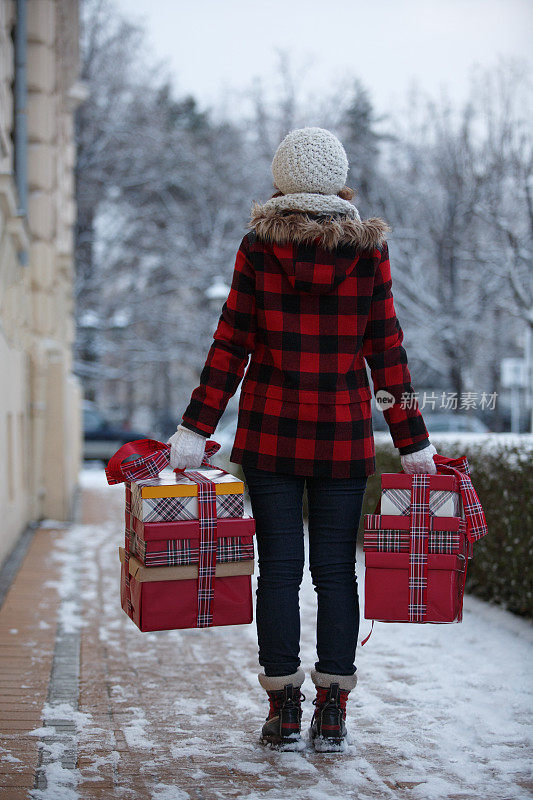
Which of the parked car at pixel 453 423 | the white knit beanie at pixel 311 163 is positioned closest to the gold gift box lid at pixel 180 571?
the white knit beanie at pixel 311 163

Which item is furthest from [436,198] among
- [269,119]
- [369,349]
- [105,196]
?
[369,349]

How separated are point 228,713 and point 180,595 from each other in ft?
2.55

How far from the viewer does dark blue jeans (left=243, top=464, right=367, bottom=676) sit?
9.12 ft

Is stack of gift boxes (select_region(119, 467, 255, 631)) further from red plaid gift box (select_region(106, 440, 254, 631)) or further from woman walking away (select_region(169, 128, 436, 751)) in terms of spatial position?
woman walking away (select_region(169, 128, 436, 751))

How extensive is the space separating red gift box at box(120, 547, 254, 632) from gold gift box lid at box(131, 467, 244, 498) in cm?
21

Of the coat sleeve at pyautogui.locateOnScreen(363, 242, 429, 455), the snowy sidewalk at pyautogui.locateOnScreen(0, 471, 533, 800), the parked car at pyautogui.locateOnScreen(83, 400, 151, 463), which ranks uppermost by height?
the coat sleeve at pyautogui.locateOnScreen(363, 242, 429, 455)

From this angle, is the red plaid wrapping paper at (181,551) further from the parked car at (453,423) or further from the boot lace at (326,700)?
the parked car at (453,423)

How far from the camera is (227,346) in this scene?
2775 mm

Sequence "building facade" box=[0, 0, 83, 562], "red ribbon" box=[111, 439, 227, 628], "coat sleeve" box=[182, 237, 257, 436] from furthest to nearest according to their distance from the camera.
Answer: "building facade" box=[0, 0, 83, 562], "coat sleeve" box=[182, 237, 257, 436], "red ribbon" box=[111, 439, 227, 628]

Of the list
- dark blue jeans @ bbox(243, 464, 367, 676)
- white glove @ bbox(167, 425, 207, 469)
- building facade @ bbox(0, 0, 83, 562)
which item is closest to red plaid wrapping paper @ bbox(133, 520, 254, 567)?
dark blue jeans @ bbox(243, 464, 367, 676)

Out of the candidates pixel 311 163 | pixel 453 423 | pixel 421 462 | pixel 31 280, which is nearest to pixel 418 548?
pixel 421 462

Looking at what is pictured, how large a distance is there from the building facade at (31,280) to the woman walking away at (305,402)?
360 cm

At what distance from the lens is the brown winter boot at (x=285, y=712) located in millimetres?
2768

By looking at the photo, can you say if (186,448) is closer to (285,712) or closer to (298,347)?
(298,347)
